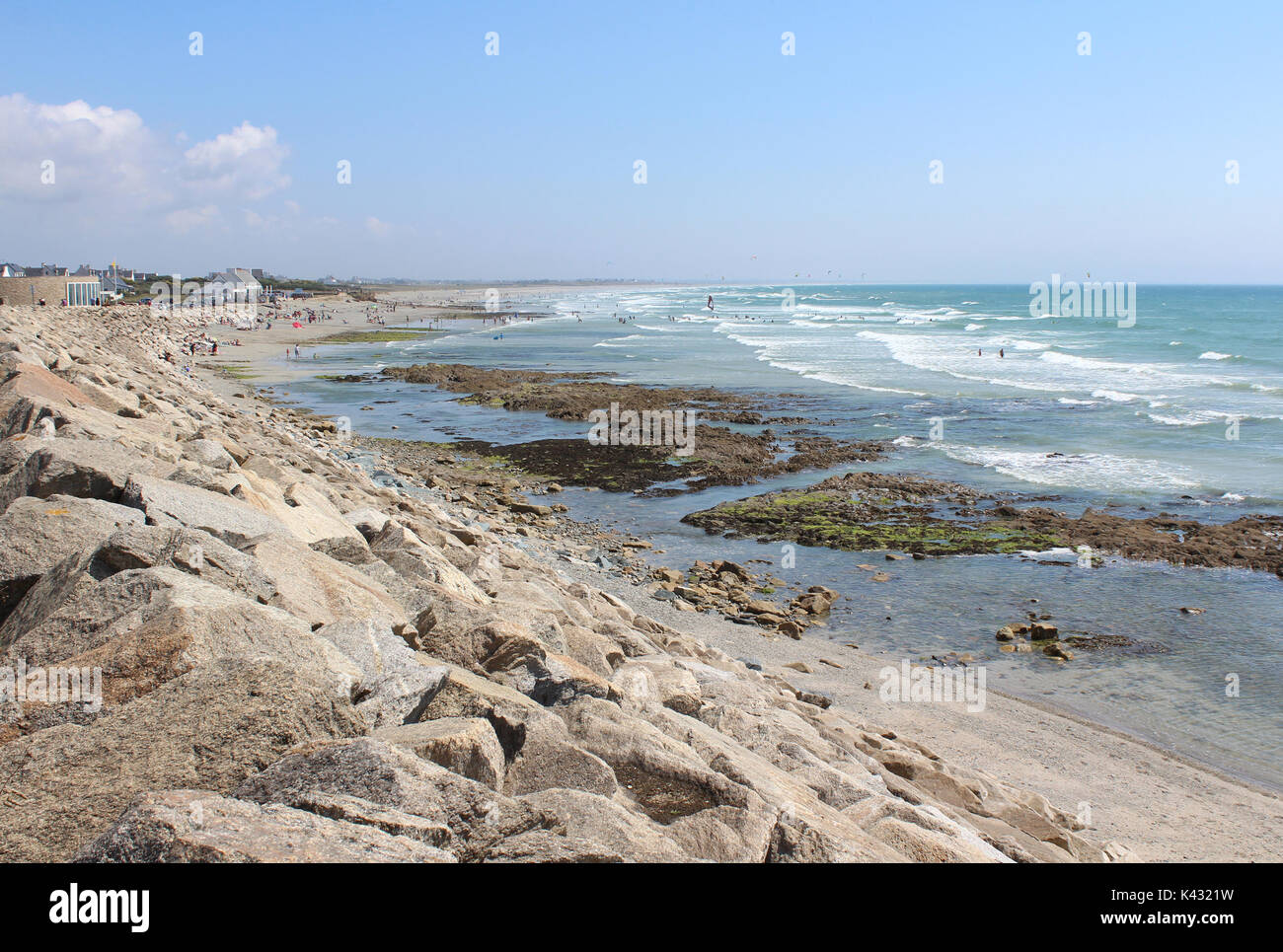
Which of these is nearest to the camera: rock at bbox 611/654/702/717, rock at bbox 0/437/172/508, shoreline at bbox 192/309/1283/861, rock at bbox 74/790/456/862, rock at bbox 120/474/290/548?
rock at bbox 74/790/456/862

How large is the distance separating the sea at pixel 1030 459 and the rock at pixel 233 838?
1129 centimetres

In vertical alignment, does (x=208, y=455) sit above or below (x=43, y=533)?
above

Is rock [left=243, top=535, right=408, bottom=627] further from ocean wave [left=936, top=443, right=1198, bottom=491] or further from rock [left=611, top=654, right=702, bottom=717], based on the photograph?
ocean wave [left=936, top=443, right=1198, bottom=491]

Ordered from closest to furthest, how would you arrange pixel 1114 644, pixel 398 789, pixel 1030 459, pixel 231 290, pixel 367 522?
1. pixel 398 789
2. pixel 367 522
3. pixel 1114 644
4. pixel 1030 459
5. pixel 231 290

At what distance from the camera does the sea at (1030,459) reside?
13617mm

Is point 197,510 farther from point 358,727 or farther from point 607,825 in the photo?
point 607,825

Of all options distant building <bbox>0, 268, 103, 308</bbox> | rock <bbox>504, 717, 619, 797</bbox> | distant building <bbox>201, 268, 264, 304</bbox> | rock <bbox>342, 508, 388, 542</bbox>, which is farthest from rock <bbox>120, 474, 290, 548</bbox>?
distant building <bbox>201, 268, 264, 304</bbox>

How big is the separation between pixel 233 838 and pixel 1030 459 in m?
29.0

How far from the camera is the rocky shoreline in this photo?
3.93 metres

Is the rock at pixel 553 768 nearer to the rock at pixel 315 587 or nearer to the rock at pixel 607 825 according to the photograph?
the rock at pixel 607 825

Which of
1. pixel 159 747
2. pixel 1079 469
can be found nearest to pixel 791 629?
pixel 159 747

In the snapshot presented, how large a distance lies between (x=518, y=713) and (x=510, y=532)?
1412 centimetres

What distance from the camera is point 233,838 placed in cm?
347

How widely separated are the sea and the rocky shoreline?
5.44m
